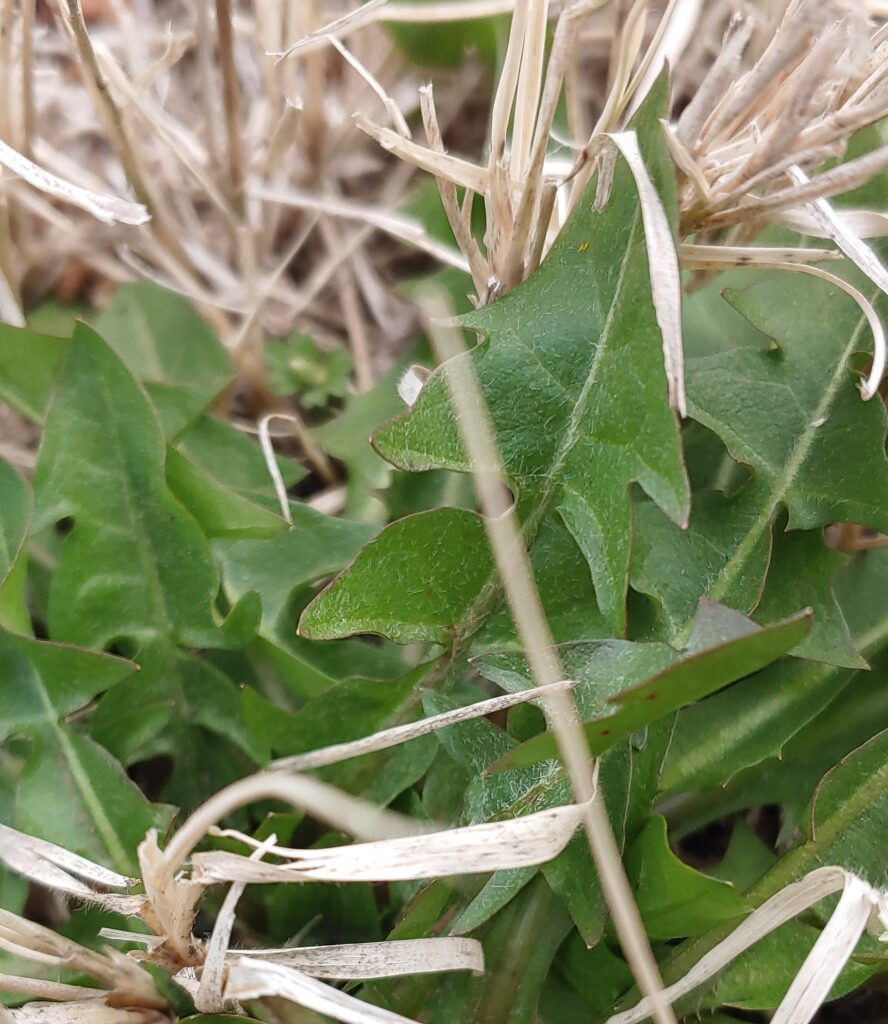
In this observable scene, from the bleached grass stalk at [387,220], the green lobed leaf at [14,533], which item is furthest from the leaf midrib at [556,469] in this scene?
the green lobed leaf at [14,533]

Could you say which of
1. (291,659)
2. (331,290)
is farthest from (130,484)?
(331,290)

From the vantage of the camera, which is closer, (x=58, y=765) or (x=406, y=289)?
(x=58, y=765)

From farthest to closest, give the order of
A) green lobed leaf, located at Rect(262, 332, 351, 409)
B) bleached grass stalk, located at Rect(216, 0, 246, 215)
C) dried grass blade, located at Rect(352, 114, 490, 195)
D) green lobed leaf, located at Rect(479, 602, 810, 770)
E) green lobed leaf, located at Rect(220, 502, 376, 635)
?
green lobed leaf, located at Rect(262, 332, 351, 409)
bleached grass stalk, located at Rect(216, 0, 246, 215)
green lobed leaf, located at Rect(220, 502, 376, 635)
dried grass blade, located at Rect(352, 114, 490, 195)
green lobed leaf, located at Rect(479, 602, 810, 770)

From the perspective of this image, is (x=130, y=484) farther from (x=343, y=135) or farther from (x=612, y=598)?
(x=343, y=135)

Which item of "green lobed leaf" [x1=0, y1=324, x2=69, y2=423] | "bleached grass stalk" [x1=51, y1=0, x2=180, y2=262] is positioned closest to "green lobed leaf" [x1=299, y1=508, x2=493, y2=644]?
"green lobed leaf" [x1=0, y1=324, x2=69, y2=423]

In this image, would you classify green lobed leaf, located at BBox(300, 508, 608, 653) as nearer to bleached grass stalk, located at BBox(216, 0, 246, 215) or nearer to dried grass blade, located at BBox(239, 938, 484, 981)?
dried grass blade, located at BBox(239, 938, 484, 981)
